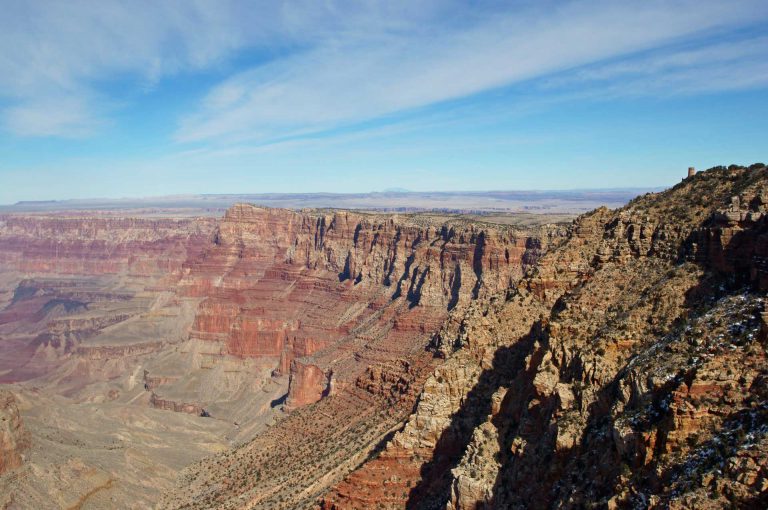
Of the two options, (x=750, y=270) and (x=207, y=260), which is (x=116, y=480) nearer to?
(x=750, y=270)

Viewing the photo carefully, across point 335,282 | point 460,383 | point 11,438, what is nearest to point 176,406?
point 335,282

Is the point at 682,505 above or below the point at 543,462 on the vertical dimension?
above

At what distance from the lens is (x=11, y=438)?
63062mm

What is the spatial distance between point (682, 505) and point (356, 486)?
25.4m

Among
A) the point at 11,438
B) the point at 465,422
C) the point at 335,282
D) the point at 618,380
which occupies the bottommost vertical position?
the point at 11,438

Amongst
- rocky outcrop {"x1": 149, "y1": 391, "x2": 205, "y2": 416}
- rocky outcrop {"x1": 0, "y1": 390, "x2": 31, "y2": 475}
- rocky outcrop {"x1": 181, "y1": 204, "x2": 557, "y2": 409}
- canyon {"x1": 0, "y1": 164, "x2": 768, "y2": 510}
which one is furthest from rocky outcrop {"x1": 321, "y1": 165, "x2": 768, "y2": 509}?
rocky outcrop {"x1": 149, "y1": 391, "x2": 205, "y2": 416}

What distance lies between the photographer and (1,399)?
68438mm

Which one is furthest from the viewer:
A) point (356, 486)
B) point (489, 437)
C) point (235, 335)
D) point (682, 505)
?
point (235, 335)

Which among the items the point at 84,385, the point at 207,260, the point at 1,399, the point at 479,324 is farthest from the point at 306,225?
the point at 479,324

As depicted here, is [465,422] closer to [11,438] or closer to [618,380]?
[618,380]

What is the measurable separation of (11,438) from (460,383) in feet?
155

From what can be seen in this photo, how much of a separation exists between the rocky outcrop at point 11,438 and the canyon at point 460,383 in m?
0.26

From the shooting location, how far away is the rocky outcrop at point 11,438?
203 feet

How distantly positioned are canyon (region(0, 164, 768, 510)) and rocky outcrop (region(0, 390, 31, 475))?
26 centimetres
